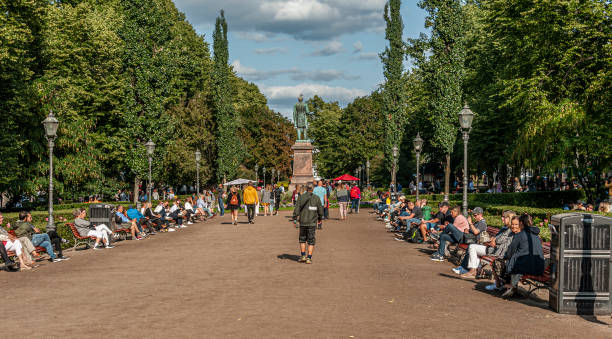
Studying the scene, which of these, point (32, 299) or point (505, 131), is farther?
point (505, 131)

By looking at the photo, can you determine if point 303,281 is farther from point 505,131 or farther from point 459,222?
point 505,131

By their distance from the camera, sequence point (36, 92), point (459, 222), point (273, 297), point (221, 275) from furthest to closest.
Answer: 1. point (36, 92)
2. point (459, 222)
3. point (221, 275)
4. point (273, 297)

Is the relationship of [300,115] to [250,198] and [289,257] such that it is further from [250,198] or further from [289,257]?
[289,257]

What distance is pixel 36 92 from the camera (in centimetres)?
2838

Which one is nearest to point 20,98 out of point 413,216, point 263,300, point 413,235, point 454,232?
point 413,216

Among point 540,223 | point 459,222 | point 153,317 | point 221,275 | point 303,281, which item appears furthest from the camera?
point 540,223

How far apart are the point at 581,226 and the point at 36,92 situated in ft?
91.5

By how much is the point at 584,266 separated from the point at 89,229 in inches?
557

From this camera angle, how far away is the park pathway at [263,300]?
7000 millimetres

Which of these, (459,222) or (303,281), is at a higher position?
(459,222)

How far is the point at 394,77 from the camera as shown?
5394 cm

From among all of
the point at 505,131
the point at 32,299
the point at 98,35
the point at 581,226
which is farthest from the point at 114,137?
the point at 581,226

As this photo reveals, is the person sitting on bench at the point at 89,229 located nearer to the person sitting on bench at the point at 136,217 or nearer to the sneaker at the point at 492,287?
the person sitting on bench at the point at 136,217

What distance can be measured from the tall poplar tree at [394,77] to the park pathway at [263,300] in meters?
39.7
